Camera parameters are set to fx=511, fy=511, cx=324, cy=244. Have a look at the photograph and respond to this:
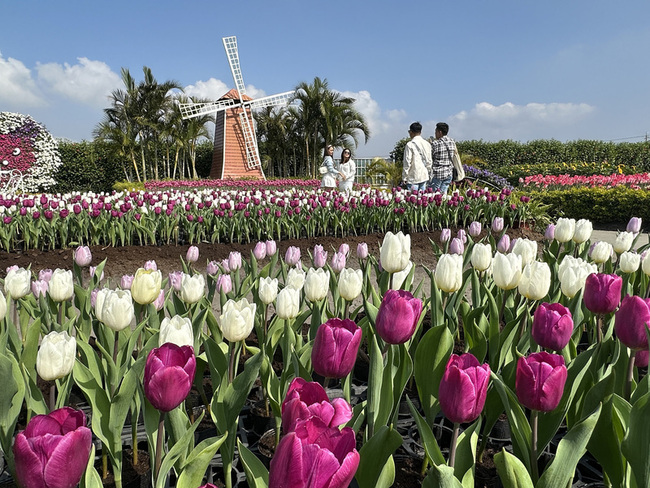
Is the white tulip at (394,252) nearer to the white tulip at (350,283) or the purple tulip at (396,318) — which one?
the white tulip at (350,283)

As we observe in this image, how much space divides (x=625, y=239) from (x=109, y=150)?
96.6 ft

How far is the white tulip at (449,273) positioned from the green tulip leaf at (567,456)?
2.87 feet

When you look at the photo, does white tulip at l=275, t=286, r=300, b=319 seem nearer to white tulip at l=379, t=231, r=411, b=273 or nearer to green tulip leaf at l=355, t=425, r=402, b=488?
white tulip at l=379, t=231, r=411, b=273

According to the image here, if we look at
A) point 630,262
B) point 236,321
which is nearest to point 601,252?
point 630,262

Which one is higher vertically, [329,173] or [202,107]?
[202,107]

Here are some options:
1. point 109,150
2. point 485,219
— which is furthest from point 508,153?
point 485,219

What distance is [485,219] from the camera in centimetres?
775

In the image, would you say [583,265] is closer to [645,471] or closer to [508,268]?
[508,268]

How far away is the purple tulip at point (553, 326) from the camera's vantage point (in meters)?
1.37

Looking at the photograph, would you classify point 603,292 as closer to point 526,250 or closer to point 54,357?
point 526,250

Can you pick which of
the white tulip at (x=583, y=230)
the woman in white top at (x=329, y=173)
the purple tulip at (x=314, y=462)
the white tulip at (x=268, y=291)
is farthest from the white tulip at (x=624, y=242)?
the woman in white top at (x=329, y=173)

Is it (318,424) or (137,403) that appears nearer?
(318,424)

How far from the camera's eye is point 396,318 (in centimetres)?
128

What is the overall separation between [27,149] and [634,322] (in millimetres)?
23590
